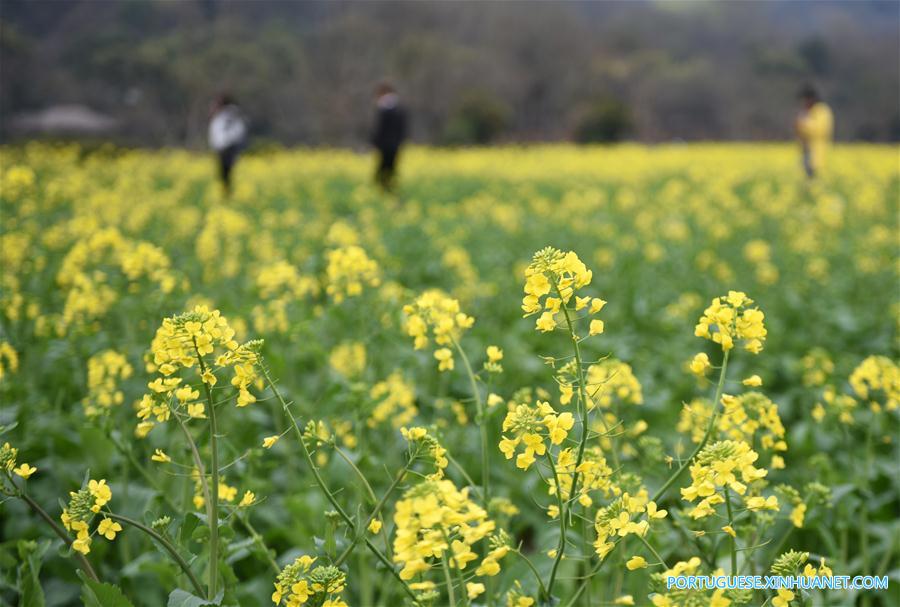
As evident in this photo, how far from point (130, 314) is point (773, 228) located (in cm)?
751

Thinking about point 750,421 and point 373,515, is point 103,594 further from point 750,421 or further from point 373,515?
point 750,421

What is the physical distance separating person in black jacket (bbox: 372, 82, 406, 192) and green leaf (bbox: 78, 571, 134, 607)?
10.1 meters

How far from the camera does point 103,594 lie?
1.68 meters

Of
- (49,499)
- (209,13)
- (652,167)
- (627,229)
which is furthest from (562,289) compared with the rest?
(209,13)

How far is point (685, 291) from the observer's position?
20.0ft

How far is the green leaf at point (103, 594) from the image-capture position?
167cm

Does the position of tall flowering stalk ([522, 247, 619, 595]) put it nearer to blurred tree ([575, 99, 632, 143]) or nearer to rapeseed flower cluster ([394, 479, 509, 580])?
rapeseed flower cluster ([394, 479, 509, 580])

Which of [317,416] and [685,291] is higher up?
[317,416]

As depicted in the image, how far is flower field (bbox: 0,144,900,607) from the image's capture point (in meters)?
1.54

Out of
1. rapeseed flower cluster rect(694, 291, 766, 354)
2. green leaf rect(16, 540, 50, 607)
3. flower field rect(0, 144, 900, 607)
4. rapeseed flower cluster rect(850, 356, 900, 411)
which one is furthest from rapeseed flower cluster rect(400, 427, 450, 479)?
rapeseed flower cluster rect(850, 356, 900, 411)

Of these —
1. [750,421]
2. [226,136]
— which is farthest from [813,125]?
[750,421]

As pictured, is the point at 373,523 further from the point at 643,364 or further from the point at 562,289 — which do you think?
the point at 643,364

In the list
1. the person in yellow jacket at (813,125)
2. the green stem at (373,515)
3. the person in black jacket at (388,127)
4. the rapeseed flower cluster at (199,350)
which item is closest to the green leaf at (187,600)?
the green stem at (373,515)

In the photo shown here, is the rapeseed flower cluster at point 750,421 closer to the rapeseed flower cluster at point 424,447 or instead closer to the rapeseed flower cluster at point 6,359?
the rapeseed flower cluster at point 424,447
